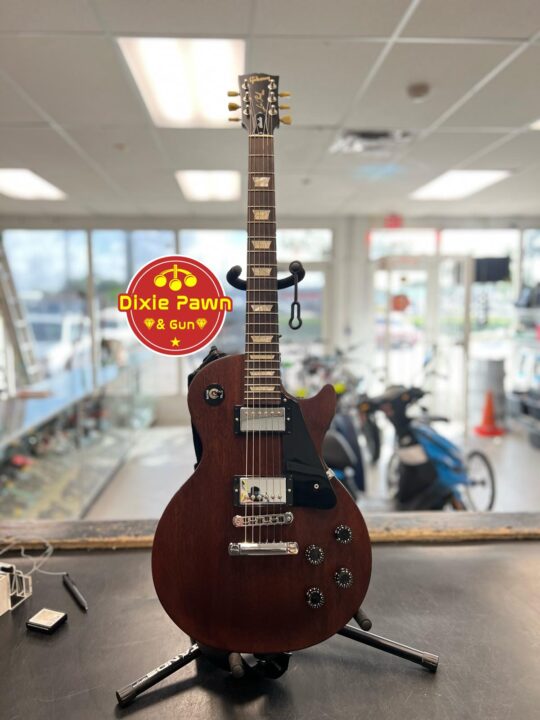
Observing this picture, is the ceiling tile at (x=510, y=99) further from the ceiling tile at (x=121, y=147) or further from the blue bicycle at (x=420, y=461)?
the ceiling tile at (x=121, y=147)

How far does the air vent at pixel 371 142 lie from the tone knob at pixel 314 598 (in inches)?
121

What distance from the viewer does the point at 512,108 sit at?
9.73 ft

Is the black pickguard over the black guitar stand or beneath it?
beneath

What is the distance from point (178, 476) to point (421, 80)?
3.42 m

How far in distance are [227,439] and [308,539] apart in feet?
0.87

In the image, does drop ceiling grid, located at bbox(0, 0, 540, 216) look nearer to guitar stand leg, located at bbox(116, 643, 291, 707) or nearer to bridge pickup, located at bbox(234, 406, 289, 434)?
bridge pickup, located at bbox(234, 406, 289, 434)

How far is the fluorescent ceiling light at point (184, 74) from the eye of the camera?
88.8 inches

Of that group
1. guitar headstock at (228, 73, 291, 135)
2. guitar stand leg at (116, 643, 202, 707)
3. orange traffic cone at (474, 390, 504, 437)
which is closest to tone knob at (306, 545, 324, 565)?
guitar stand leg at (116, 643, 202, 707)

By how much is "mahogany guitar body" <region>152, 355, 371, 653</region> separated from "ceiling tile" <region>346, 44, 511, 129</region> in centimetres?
207

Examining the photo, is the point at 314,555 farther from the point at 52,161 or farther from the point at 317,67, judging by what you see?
the point at 52,161

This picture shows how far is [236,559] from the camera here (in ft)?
3.29

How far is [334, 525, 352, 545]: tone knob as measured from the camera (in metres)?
1.01

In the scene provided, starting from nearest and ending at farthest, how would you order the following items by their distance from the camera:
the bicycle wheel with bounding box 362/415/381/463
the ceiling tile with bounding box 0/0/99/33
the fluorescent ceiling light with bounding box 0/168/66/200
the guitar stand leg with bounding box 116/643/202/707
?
the guitar stand leg with bounding box 116/643/202/707
the ceiling tile with bounding box 0/0/99/33
the bicycle wheel with bounding box 362/415/381/463
the fluorescent ceiling light with bounding box 0/168/66/200

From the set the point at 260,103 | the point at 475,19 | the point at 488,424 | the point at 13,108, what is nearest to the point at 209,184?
the point at 13,108
